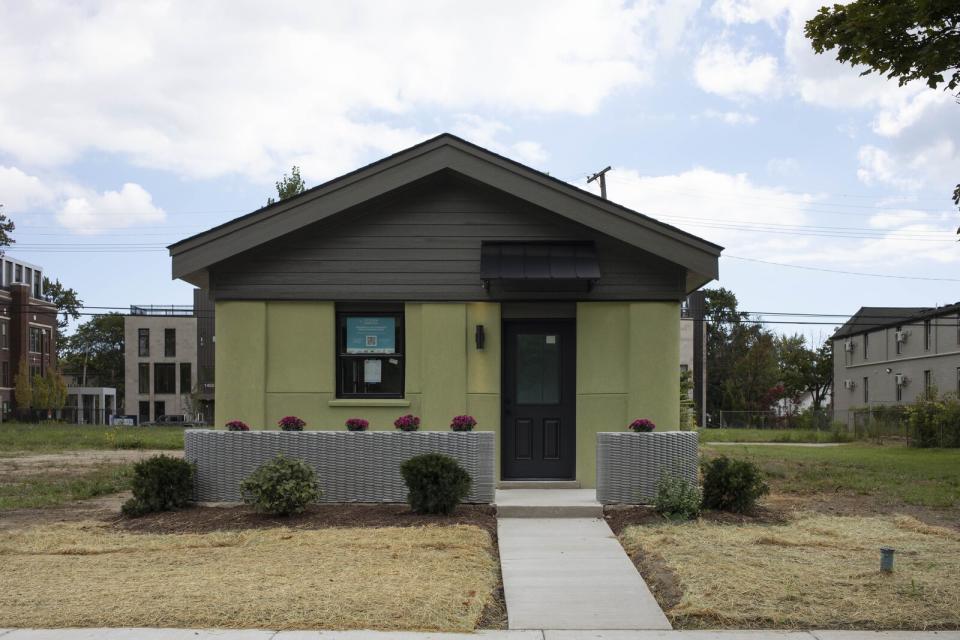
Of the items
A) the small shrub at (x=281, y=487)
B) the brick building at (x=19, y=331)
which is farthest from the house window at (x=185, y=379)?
the small shrub at (x=281, y=487)

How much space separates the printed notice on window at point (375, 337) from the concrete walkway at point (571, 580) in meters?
3.63

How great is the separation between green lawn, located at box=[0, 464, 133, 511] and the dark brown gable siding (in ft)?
13.0

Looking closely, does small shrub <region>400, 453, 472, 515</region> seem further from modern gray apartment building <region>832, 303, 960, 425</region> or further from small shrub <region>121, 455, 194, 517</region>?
modern gray apartment building <region>832, 303, 960, 425</region>

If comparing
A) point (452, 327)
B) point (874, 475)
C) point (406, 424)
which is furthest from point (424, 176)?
point (874, 475)

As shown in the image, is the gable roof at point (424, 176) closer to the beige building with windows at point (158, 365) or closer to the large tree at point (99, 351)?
the beige building with windows at point (158, 365)

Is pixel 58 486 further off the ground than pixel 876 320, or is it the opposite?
pixel 876 320

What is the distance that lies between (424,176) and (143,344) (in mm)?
60086

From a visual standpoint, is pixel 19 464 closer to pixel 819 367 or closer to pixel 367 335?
pixel 367 335

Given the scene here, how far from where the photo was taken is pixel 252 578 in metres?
7.54

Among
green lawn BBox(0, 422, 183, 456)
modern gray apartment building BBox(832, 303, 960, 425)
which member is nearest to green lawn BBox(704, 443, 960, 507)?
modern gray apartment building BBox(832, 303, 960, 425)

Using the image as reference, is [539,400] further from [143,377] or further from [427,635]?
[143,377]

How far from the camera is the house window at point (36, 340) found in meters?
67.0

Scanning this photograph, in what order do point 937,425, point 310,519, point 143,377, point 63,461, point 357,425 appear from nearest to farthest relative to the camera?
point 310,519 → point 357,425 → point 63,461 → point 937,425 → point 143,377

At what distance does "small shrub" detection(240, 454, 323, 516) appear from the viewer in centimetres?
1042
